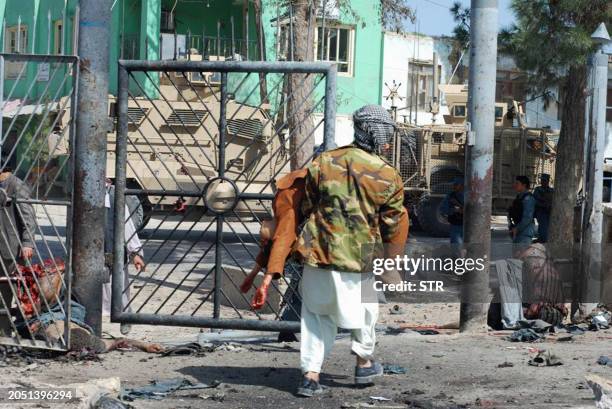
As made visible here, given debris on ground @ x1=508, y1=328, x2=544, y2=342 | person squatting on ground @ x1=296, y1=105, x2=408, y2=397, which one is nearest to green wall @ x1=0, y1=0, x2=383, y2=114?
debris on ground @ x1=508, y1=328, x2=544, y2=342

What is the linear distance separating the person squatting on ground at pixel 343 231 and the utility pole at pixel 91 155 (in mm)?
1954

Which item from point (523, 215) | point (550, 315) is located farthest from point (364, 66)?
point (550, 315)

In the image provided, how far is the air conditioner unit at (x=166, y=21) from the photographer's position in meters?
31.4

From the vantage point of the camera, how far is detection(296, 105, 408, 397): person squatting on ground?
6336 millimetres

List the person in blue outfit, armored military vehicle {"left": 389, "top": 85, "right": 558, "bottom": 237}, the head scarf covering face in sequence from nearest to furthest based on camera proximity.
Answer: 1. the head scarf covering face
2. the person in blue outfit
3. armored military vehicle {"left": 389, "top": 85, "right": 558, "bottom": 237}

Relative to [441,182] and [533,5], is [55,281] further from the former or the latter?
[441,182]

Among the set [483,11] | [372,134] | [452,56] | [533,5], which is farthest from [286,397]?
[452,56]

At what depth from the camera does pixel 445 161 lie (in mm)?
24281

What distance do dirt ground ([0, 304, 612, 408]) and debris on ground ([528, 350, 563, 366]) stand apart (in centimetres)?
9

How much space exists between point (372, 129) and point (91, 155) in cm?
226

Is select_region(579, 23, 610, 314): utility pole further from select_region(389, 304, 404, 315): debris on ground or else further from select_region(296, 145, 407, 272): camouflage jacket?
select_region(296, 145, 407, 272): camouflage jacket

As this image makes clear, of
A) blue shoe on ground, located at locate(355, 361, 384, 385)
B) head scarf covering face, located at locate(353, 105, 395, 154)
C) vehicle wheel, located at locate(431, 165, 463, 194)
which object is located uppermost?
head scarf covering face, located at locate(353, 105, 395, 154)

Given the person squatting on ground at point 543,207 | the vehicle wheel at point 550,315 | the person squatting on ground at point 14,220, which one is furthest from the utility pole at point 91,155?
the person squatting on ground at point 543,207

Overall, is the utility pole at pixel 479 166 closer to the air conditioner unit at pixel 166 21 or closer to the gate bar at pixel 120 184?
the gate bar at pixel 120 184
